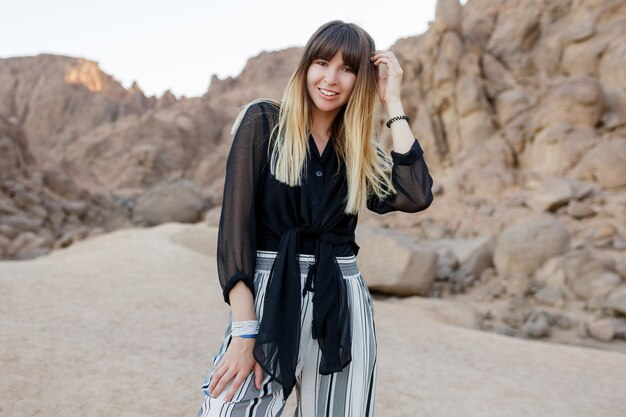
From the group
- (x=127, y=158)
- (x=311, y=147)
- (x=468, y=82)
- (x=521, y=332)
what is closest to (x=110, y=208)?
(x=127, y=158)

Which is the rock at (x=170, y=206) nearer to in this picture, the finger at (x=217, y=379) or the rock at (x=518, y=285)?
the rock at (x=518, y=285)

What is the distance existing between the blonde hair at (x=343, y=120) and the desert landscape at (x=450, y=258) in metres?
2.21

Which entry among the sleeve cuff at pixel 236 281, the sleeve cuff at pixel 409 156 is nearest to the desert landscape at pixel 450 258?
the sleeve cuff at pixel 236 281

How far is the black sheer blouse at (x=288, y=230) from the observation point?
1375 millimetres

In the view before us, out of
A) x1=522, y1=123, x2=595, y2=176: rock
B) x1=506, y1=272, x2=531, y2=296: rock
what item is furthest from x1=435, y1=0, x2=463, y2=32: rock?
x1=506, y1=272, x2=531, y2=296: rock

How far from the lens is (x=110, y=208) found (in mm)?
19750

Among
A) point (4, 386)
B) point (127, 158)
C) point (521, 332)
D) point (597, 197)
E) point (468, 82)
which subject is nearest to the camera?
point (4, 386)

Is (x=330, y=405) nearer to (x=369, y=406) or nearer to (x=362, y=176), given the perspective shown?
(x=369, y=406)

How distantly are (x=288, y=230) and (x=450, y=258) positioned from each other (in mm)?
9352

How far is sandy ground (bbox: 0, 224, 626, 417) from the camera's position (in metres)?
3.08

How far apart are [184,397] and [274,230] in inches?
86.1

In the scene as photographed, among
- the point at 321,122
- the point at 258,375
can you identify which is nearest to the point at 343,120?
the point at 321,122

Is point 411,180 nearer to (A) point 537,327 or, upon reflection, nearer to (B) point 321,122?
(B) point 321,122

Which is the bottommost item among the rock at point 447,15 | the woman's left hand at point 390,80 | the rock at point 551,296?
the rock at point 551,296
